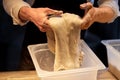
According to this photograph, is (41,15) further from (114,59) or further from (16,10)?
(114,59)

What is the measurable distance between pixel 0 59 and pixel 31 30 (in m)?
0.21

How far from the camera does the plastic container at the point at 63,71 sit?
630mm

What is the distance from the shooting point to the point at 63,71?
63cm

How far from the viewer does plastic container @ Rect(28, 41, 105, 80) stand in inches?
24.8

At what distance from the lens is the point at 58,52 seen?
0.65 metres

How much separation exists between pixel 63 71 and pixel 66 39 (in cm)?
9

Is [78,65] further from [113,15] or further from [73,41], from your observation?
[113,15]

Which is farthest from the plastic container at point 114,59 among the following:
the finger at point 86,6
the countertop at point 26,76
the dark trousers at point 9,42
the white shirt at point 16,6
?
the dark trousers at point 9,42

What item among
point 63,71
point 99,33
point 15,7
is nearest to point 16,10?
point 15,7

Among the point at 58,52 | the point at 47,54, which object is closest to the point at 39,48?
the point at 47,54

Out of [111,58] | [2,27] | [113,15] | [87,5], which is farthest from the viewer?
[2,27]

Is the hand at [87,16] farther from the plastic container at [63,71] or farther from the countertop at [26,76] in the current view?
the countertop at [26,76]

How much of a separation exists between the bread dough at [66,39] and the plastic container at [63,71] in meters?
0.03

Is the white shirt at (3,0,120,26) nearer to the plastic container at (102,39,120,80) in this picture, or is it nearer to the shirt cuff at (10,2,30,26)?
the shirt cuff at (10,2,30,26)
